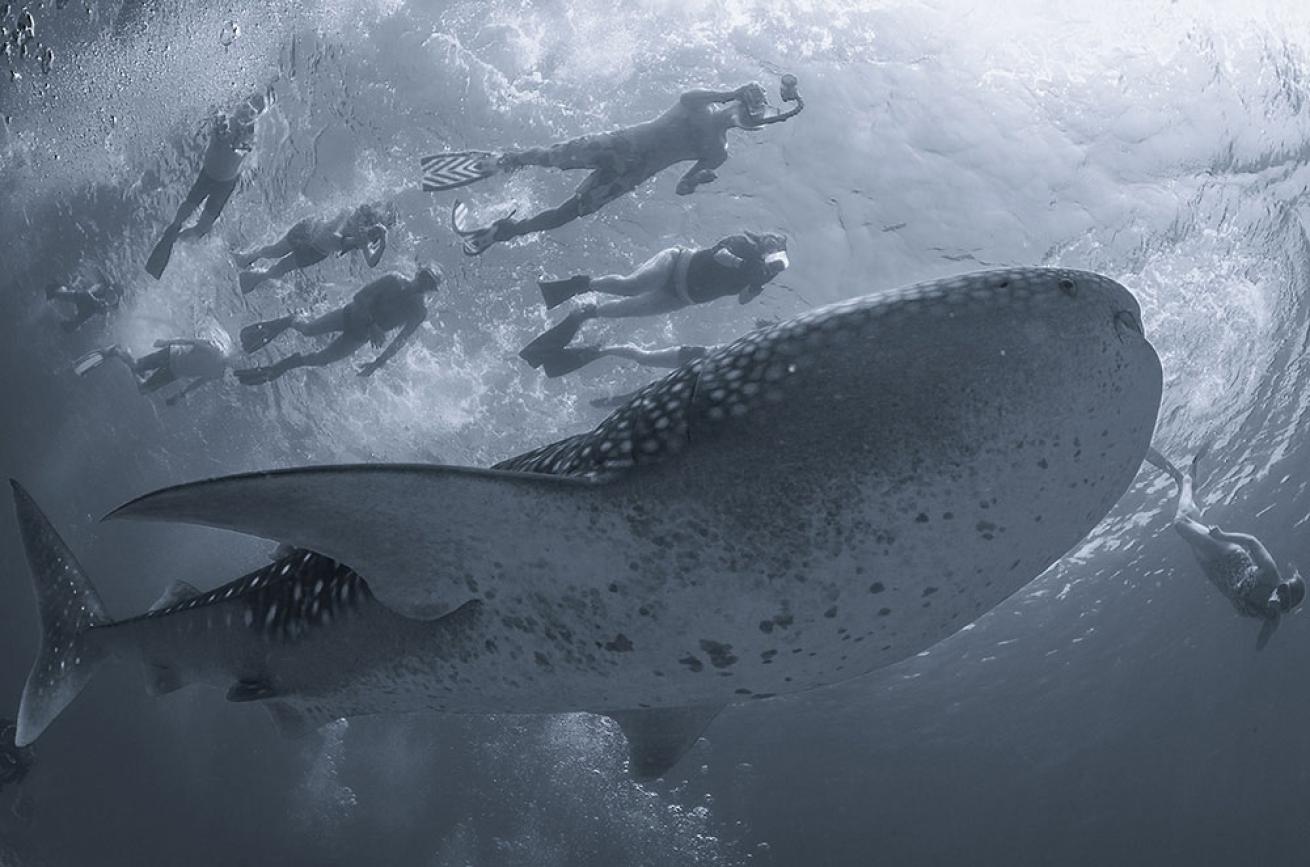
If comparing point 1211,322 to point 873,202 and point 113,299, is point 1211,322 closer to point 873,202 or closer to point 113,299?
point 873,202

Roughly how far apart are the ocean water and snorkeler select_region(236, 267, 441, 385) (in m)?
1.11

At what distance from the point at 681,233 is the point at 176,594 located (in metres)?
9.49

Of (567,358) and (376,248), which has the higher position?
(376,248)

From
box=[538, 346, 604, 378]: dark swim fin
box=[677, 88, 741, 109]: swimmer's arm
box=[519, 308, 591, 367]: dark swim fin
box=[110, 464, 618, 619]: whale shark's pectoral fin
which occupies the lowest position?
box=[538, 346, 604, 378]: dark swim fin

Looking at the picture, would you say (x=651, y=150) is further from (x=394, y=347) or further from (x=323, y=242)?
(x=394, y=347)

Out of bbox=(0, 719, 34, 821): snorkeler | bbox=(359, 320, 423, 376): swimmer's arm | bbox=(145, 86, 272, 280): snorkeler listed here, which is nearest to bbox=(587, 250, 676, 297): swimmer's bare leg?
bbox=(359, 320, 423, 376): swimmer's arm

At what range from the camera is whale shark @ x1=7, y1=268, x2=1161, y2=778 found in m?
2.35

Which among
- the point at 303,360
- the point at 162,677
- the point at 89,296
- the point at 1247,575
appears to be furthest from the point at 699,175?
the point at 89,296

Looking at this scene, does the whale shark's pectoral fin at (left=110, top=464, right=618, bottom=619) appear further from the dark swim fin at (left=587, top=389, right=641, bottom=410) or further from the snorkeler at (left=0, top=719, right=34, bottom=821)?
the snorkeler at (left=0, top=719, right=34, bottom=821)

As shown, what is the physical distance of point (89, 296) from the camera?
18.0 meters

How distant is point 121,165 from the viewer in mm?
15086

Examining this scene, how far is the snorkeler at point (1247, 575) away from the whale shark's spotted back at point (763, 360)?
1221 centimetres

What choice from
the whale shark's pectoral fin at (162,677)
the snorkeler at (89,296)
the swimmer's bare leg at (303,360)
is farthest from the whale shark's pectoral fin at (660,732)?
the snorkeler at (89,296)

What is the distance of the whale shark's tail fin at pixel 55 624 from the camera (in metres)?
4.85
